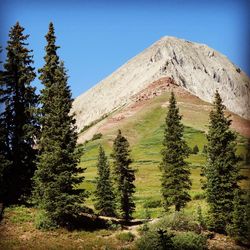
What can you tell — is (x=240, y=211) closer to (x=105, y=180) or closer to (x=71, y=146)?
(x=71, y=146)

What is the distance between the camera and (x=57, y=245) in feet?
97.3

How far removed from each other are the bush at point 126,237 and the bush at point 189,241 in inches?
140

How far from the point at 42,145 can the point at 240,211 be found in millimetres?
17626

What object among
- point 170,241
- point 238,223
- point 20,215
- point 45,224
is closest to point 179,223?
point 238,223

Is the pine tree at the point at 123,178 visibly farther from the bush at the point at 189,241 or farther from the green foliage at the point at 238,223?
the bush at the point at 189,241

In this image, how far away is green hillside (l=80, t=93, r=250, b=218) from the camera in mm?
73562

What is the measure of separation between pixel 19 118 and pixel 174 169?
60.0 feet

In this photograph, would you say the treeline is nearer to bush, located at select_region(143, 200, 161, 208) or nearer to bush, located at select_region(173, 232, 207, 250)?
bush, located at select_region(173, 232, 207, 250)

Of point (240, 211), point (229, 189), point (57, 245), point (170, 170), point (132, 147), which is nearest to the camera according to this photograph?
point (57, 245)

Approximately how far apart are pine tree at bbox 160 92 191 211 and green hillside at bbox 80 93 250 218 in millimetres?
7502

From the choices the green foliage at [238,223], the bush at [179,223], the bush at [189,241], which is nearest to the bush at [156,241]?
the bush at [189,241]

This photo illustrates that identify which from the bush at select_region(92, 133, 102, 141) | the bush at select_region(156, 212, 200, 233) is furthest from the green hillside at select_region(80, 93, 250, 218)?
the bush at select_region(156, 212, 200, 233)

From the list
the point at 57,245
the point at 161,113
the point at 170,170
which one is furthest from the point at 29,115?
the point at 161,113

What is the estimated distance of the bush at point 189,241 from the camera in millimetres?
30172
